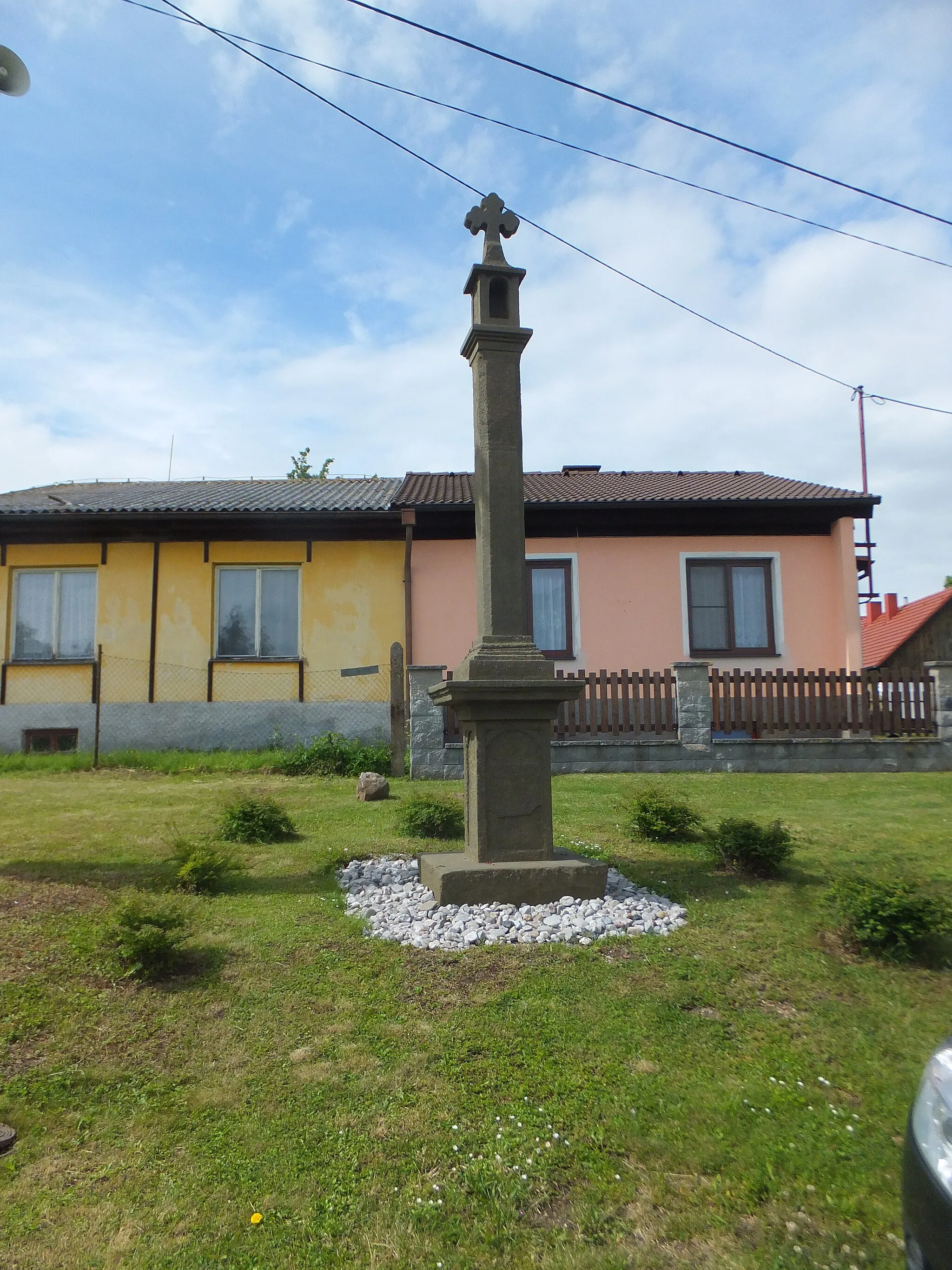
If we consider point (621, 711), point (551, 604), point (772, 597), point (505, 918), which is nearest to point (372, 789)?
point (505, 918)

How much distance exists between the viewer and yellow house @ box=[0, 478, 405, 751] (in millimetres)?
13961

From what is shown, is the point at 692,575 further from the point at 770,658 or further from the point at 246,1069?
the point at 246,1069

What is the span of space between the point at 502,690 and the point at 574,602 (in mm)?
9591

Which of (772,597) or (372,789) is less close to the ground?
(772,597)

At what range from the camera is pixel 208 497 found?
1558 centimetres

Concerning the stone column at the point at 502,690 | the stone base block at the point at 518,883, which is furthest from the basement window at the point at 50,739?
the stone base block at the point at 518,883

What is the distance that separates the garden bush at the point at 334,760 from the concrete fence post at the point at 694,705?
3.80m

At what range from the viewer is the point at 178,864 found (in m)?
5.66

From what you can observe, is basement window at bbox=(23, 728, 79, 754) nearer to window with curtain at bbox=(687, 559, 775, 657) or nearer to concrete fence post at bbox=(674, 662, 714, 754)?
concrete fence post at bbox=(674, 662, 714, 754)

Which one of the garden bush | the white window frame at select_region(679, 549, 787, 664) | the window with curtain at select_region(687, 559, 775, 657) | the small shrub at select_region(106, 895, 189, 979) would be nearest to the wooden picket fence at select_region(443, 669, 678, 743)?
the garden bush

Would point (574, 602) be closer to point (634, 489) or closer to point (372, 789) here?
point (634, 489)

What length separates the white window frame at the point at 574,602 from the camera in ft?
48.4

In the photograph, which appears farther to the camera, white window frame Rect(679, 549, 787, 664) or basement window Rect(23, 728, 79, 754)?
white window frame Rect(679, 549, 787, 664)

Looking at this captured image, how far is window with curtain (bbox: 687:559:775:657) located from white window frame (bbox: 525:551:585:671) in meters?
1.90
